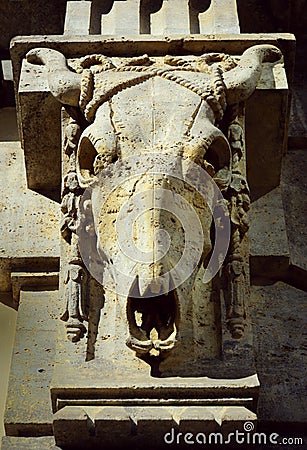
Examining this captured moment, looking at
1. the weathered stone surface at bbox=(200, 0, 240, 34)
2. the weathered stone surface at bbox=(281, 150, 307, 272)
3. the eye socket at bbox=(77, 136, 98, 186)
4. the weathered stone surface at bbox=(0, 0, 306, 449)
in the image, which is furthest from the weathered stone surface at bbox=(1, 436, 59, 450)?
the weathered stone surface at bbox=(200, 0, 240, 34)

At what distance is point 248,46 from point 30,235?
1.32 metres

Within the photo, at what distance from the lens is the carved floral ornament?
13.9 ft

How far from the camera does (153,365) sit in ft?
14.1

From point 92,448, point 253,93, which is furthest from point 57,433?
point 253,93

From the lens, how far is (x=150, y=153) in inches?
176

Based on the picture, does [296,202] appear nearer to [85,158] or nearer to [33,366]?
[85,158]

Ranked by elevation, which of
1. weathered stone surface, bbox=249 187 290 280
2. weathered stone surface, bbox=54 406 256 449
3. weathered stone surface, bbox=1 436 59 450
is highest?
weathered stone surface, bbox=249 187 290 280

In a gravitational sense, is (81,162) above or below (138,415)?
above

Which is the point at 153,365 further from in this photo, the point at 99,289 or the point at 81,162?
the point at 81,162

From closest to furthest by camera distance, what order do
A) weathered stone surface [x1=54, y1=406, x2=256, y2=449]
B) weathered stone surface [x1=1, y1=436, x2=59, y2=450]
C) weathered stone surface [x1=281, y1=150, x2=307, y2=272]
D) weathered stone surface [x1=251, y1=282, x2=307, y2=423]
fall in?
weathered stone surface [x1=54, y1=406, x2=256, y2=449] → weathered stone surface [x1=1, y1=436, x2=59, y2=450] → weathered stone surface [x1=251, y1=282, x2=307, y2=423] → weathered stone surface [x1=281, y1=150, x2=307, y2=272]

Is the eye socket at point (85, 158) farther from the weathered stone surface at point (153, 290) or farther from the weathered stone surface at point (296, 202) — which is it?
the weathered stone surface at point (296, 202)

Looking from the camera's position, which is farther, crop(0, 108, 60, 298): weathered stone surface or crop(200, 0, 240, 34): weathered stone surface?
crop(200, 0, 240, 34): weathered stone surface

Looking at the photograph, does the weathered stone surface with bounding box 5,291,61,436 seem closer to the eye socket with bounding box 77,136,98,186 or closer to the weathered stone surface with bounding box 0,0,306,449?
the weathered stone surface with bounding box 0,0,306,449

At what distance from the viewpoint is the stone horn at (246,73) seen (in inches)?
190
